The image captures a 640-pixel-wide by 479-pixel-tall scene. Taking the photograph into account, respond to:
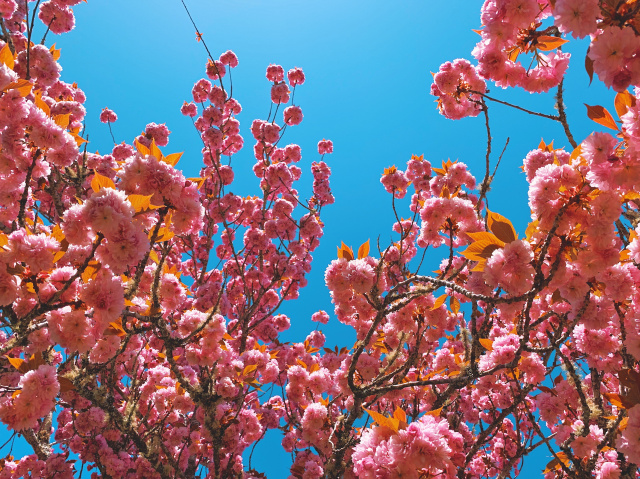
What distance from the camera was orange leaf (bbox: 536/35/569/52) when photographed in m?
2.19

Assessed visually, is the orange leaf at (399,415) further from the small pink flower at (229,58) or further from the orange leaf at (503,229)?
the small pink flower at (229,58)

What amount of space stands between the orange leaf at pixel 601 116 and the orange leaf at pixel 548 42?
22.6 inches

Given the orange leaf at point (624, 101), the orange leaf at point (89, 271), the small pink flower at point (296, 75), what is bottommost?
the orange leaf at point (89, 271)

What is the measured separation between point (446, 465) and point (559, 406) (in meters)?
2.80

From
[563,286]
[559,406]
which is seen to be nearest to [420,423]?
[563,286]

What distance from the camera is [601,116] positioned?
1882 mm

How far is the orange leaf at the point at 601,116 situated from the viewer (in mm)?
1870

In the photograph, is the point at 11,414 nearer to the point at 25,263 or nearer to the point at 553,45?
the point at 25,263

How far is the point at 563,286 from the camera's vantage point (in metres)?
2.13

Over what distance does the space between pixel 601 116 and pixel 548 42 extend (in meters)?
0.65

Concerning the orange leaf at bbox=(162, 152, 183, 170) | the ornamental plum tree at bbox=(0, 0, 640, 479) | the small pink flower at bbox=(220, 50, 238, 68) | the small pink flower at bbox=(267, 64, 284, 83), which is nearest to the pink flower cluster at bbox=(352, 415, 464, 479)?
the ornamental plum tree at bbox=(0, 0, 640, 479)

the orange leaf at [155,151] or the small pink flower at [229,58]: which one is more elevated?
the small pink flower at [229,58]

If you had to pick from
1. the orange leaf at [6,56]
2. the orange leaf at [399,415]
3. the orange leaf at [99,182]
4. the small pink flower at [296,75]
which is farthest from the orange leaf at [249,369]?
the small pink flower at [296,75]

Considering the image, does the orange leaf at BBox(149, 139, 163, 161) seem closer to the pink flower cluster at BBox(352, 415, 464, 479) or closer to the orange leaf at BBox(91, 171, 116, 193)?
the orange leaf at BBox(91, 171, 116, 193)
